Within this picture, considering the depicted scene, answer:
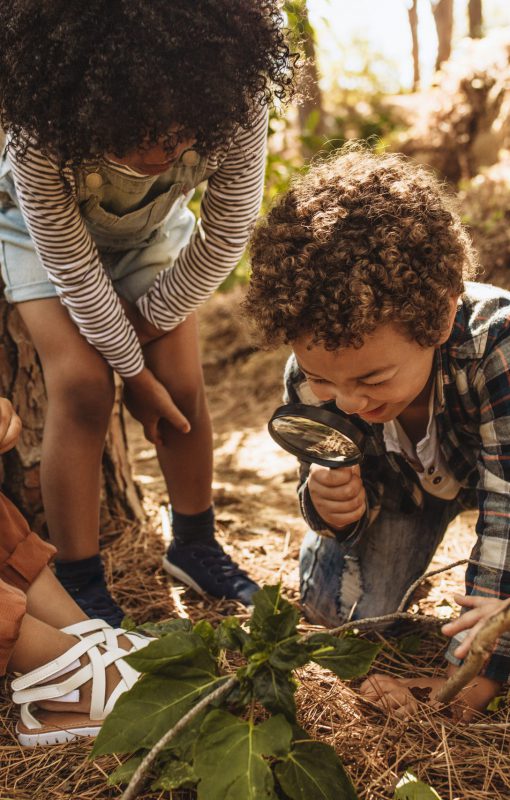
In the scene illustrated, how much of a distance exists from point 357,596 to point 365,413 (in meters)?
0.73

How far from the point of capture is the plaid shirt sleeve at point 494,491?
5.33 feet

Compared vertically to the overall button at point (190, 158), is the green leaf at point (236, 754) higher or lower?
lower

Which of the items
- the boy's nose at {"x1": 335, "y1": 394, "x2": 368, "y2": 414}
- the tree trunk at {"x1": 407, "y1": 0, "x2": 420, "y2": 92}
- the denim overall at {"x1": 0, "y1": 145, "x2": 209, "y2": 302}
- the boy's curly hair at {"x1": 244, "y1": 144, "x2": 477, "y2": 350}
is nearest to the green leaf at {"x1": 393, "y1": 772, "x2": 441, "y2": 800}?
the boy's nose at {"x1": 335, "y1": 394, "x2": 368, "y2": 414}

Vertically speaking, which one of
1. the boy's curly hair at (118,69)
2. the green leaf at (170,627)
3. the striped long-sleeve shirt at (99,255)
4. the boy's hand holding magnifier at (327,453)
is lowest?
the green leaf at (170,627)

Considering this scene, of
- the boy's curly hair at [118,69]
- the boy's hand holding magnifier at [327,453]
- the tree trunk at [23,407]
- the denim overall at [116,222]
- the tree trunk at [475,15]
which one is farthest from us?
the tree trunk at [475,15]

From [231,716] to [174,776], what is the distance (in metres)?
0.14

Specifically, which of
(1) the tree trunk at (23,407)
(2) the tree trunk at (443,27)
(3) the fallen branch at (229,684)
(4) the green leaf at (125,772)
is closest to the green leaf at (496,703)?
(3) the fallen branch at (229,684)

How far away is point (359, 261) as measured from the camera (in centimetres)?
155

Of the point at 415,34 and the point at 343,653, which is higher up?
Result: the point at 415,34

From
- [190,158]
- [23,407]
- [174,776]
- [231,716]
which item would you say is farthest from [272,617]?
[23,407]

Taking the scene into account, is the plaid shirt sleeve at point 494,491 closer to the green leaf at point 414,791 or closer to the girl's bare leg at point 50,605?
the green leaf at point 414,791

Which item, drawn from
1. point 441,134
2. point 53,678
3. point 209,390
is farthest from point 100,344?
point 441,134

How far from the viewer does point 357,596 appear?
7.27 feet

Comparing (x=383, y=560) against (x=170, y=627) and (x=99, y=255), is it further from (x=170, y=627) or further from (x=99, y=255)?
(x=99, y=255)
